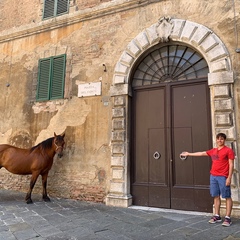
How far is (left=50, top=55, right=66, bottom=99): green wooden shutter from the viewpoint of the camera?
7418 mm

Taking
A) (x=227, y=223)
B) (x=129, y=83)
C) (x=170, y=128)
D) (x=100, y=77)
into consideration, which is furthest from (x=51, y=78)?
(x=227, y=223)

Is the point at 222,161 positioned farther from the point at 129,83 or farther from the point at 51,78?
the point at 51,78

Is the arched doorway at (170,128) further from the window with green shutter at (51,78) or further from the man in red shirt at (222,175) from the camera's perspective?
the window with green shutter at (51,78)

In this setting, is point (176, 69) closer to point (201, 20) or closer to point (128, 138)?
point (201, 20)

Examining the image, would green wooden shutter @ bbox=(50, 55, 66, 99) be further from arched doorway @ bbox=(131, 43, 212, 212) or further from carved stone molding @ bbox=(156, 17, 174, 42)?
carved stone molding @ bbox=(156, 17, 174, 42)

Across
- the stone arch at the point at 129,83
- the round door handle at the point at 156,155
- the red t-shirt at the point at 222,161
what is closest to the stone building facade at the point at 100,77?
→ the stone arch at the point at 129,83

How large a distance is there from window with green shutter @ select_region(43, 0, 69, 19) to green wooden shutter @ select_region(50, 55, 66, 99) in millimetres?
1533

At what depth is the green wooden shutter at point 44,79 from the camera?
7.67 metres

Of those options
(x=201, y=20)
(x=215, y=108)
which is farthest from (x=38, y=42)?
(x=215, y=108)

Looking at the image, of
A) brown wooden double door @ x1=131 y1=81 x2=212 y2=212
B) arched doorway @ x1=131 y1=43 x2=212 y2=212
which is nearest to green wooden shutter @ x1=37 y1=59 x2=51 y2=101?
arched doorway @ x1=131 y1=43 x2=212 y2=212

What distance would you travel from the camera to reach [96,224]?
4395mm

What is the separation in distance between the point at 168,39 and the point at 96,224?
439 cm

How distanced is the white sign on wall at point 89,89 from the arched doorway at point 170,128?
98cm

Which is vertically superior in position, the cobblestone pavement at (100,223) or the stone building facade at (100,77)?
the stone building facade at (100,77)
